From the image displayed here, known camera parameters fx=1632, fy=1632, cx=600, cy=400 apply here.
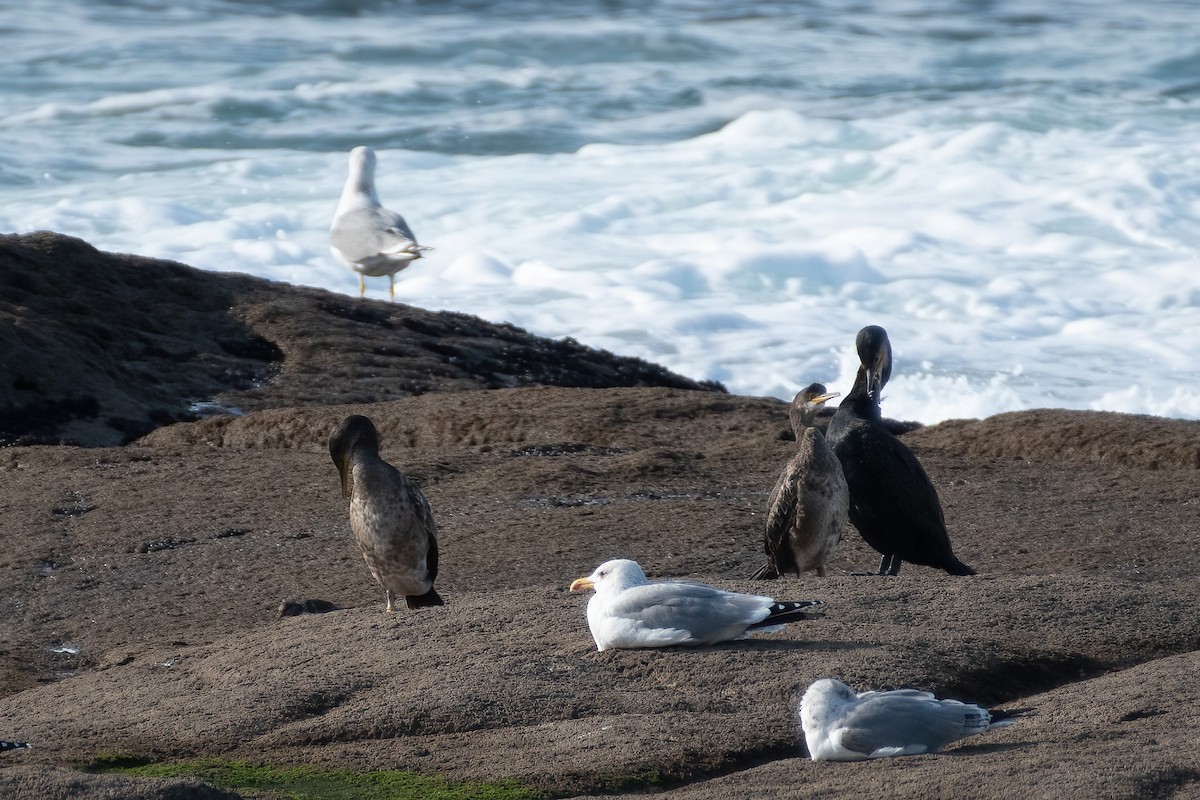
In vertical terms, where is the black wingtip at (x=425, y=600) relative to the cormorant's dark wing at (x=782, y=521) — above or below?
below

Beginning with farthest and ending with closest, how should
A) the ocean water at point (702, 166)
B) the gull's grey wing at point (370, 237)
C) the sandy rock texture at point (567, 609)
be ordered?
the ocean water at point (702, 166), the gull's grey wing at point (370, 237), the sandy rock texture at point (567, 609)

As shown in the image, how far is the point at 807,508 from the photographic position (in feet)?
23.7

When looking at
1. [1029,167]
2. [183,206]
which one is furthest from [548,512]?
[1029,167]

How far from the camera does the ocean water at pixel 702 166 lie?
21000 millimetres

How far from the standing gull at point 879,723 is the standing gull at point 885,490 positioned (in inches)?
108

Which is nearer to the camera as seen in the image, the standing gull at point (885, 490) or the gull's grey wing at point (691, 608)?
the gull's grey wing at point (691, 608)

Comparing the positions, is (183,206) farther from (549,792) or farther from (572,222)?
(549,792)

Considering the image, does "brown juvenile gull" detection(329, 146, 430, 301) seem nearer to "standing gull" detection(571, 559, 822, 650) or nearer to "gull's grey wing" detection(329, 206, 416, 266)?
"gull's grey wing" detection(329, 206, 416, 266)

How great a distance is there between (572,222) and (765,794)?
20.9 meters

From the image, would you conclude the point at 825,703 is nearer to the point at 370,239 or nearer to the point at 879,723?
the point at 879,723

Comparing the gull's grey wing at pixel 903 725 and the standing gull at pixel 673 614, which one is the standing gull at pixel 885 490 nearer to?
the standing gull at pixel 673 614

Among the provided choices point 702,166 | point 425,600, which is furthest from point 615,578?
point 702,166

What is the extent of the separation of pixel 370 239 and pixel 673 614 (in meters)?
10.8

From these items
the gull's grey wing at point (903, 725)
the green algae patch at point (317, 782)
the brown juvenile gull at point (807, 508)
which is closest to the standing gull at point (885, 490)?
the brown juvenile gull at point (807, 508)
